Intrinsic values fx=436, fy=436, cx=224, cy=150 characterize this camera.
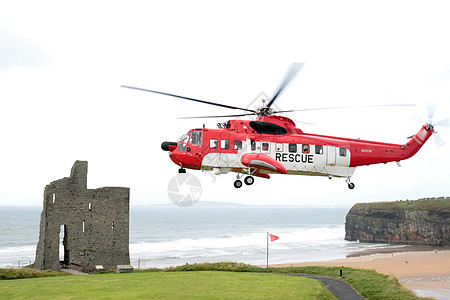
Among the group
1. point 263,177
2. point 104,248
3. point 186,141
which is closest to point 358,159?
point 263,177

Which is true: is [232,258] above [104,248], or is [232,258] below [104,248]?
below

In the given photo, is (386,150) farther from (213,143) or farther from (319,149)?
(213,143)

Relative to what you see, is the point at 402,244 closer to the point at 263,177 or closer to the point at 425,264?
the point at 425,264

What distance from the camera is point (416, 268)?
52.9 m

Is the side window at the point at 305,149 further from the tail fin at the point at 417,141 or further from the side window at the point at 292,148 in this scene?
the tail fin at the point at 417,141

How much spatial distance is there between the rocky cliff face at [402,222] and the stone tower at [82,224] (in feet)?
233

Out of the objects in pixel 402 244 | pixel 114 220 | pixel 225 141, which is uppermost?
pixel 225 141

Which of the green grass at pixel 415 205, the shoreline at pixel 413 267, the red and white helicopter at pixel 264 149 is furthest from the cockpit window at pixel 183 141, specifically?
the green grass at pixel 415 205

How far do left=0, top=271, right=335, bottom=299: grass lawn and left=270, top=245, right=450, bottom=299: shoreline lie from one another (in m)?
15.5

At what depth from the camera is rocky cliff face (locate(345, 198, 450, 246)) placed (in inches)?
3415

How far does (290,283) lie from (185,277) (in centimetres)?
635

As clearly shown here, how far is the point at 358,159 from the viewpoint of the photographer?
17234mm

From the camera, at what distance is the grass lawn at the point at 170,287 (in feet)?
66.7

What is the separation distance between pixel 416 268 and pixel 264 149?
45.1 m
